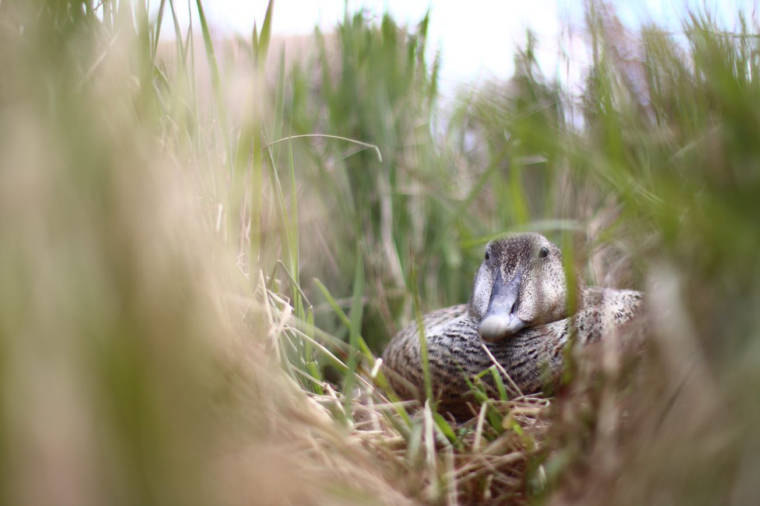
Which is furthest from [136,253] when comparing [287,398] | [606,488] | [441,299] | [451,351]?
[441,299]

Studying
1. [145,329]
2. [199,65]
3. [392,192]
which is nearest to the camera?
[145,329]

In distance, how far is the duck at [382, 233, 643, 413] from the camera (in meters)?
1.66

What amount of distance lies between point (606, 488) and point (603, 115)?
0.61 metres

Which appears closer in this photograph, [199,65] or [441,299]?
[199,65]

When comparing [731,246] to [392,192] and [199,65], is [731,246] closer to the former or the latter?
[199,65]

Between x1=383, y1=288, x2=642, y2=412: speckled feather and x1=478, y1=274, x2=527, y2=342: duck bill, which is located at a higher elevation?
x1=478, y1=274, x2=527, y2=342: duck bill

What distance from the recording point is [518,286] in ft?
6.00

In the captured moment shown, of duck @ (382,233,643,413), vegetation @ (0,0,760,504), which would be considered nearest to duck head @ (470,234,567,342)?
duck @ (382,233,643,413)

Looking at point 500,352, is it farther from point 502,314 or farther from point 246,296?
point 246,296

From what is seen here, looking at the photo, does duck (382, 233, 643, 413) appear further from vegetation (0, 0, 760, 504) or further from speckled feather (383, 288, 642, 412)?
vegetation (0, 0, 760, 504)

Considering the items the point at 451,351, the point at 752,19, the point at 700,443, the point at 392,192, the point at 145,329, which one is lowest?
the point at 451,351

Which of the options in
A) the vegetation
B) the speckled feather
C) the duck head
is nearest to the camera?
the vegetation

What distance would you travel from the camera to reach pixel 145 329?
593 mm

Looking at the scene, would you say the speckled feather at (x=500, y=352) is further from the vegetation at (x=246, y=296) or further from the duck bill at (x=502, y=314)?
the vegetation at (x=246, y=296)
